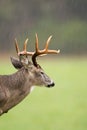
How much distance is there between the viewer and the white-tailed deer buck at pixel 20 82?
11070mm

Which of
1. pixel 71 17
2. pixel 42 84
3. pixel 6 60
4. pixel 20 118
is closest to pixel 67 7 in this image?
pixel 71 17

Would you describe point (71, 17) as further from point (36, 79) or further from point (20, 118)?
point (36, 79)

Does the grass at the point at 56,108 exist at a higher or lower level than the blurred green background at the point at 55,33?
higher

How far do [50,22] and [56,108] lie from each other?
1808cm

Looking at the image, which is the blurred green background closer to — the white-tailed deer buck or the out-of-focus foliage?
the out-of-focus foliage

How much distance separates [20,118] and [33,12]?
22.5 meters

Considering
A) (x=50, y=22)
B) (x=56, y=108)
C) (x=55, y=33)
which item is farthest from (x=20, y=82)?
(x=50, y=22)

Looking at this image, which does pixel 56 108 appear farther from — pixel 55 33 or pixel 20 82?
pixel 55 33

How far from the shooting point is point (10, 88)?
1120cm

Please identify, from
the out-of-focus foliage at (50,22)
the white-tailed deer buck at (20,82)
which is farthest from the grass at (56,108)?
the out-of-focus foliage at (50,22)

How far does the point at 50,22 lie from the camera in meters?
37.0

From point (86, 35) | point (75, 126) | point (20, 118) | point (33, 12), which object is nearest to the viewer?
point (75, 126)

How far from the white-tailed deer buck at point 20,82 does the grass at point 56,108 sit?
2774mm

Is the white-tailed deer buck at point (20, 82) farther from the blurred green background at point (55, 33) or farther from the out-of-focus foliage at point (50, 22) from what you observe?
the out-of-focus foliage at point (50, 22)
